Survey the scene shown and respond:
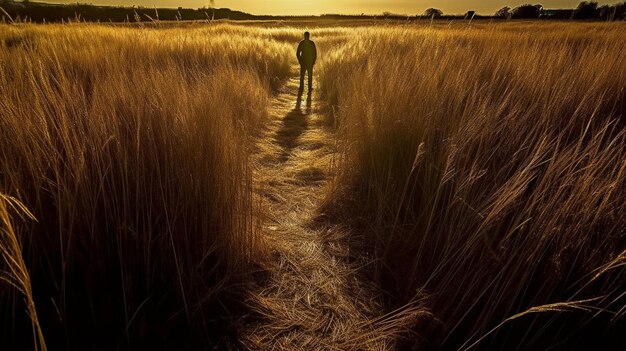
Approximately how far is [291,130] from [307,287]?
2.97m

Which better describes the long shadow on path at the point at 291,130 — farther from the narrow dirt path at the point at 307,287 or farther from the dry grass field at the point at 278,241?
the dry grass field at the point at 278,241

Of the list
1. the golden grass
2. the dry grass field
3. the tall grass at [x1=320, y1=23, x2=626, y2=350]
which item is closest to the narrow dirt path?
the dry grass field

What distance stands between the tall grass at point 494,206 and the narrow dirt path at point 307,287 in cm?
15

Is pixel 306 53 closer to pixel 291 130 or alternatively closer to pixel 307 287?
pixel 291 130

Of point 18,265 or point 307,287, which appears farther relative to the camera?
point 307,287

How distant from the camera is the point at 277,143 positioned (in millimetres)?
→ 3715

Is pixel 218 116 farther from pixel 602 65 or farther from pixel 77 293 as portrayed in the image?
pixel 602 65

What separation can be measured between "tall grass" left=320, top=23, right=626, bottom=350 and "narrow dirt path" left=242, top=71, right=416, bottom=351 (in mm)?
152

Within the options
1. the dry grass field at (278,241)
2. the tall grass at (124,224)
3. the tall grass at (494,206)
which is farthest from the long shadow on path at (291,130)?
the tall grass at (124,224)

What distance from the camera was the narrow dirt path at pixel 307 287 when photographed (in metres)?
1.24

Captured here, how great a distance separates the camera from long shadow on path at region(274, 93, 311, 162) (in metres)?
3.56

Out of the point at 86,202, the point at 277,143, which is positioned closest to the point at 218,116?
the point at 86,202

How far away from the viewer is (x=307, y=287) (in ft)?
4.98

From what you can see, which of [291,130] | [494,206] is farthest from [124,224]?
[291,130]
